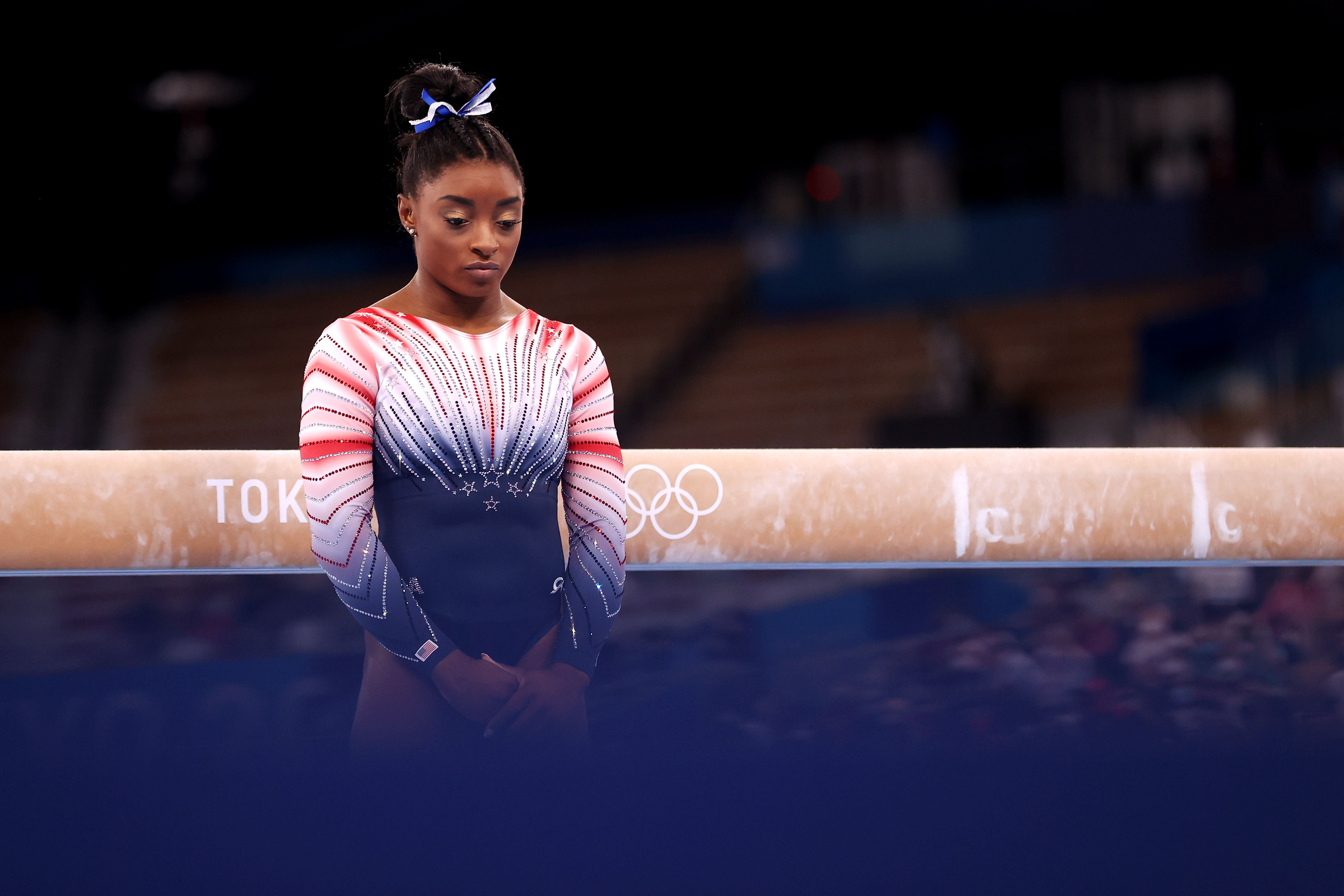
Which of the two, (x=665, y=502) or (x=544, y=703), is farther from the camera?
(x=665, y=502)

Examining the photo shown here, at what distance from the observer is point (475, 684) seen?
136 centimetres

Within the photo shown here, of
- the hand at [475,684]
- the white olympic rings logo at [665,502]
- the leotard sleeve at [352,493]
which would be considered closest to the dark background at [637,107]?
the white olympic rings logo at [665,502]

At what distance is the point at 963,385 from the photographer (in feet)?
23.2

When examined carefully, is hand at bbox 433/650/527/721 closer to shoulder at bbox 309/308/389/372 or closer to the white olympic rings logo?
shoulder at bbox 309/308/389/372

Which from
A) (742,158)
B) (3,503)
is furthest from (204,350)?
(3,503)

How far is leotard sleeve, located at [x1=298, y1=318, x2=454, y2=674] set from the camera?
1300mm

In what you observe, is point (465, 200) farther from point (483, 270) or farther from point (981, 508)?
point (981, 508)

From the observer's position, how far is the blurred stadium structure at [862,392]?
5.66 ft

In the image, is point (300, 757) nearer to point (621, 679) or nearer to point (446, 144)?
point (621, 679)

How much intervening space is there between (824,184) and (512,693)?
9.21m

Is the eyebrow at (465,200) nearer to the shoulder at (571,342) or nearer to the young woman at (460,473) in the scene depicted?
the young woman at (460,473)

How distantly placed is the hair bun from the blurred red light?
8.98m

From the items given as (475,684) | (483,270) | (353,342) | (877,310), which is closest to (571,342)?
(483,270)

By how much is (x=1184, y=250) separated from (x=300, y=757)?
26.8 feet
